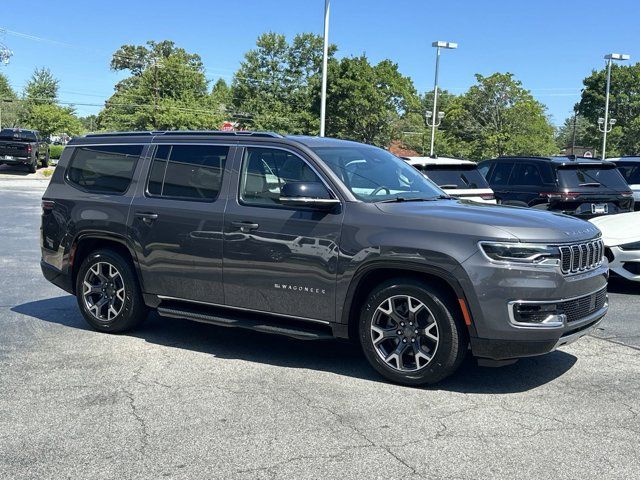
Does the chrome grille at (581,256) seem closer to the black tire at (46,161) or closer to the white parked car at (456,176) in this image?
the white parked car at (456,176)

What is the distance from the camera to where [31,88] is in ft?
259

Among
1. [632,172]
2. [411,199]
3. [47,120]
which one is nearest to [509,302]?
[411,199]

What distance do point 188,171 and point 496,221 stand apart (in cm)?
282

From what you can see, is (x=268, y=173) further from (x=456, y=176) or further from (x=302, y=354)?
(x=456, y=176)

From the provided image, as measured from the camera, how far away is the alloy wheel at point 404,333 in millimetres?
5129

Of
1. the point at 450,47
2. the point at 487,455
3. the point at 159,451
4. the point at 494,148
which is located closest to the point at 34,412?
the point at 159,451

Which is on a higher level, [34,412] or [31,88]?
[31,88]

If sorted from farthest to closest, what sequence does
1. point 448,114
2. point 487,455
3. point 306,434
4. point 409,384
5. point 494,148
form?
point 448,114 → point 494,148 → point 409,384 → point 306,434 → point 487,455

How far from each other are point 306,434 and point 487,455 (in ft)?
3.50

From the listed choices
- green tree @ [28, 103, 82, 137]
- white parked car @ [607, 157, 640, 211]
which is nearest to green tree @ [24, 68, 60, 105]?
green tree @ [28, 103, 82, 137]

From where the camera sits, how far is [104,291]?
6.78m

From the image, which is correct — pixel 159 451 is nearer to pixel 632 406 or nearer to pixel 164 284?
pixel 164 284

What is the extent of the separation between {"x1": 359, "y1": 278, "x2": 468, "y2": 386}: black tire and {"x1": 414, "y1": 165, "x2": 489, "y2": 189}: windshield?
20.3 ft

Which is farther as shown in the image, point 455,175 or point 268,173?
point 455,175
